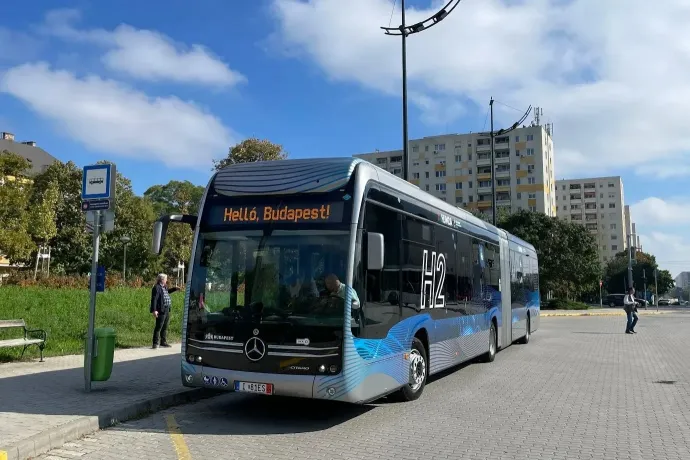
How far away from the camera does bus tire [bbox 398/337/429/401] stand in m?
8.38

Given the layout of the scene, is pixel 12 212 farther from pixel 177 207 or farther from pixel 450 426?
pixel 177 207

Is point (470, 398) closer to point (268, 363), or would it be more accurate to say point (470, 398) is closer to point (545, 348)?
point (268, 363)

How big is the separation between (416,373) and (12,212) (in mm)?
24635

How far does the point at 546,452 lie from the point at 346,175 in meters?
3.75

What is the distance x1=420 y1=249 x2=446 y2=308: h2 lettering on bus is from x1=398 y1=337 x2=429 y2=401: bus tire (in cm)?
62

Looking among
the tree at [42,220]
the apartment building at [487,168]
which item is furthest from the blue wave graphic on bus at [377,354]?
the apartment building at [487,168]

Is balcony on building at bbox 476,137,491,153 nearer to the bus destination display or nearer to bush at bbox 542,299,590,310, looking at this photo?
bush at bbox 542,299,590,310

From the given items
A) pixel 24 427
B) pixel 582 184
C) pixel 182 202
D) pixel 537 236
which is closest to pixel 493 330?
pixel 24 427

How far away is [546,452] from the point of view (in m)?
5.92

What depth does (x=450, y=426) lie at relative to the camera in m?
7.03

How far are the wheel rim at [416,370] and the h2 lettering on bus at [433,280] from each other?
72 cm

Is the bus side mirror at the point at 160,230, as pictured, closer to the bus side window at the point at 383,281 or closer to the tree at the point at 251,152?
the bus side window at the point at 383,281

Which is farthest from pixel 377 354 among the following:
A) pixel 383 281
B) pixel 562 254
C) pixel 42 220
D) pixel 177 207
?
pixel 177 207

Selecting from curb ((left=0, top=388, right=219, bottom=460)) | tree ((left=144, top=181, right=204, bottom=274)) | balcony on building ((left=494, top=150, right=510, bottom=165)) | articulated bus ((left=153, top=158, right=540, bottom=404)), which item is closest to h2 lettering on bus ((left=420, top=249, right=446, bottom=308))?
articulated bus ((left=153, top=158, right=540, bottom=404))
